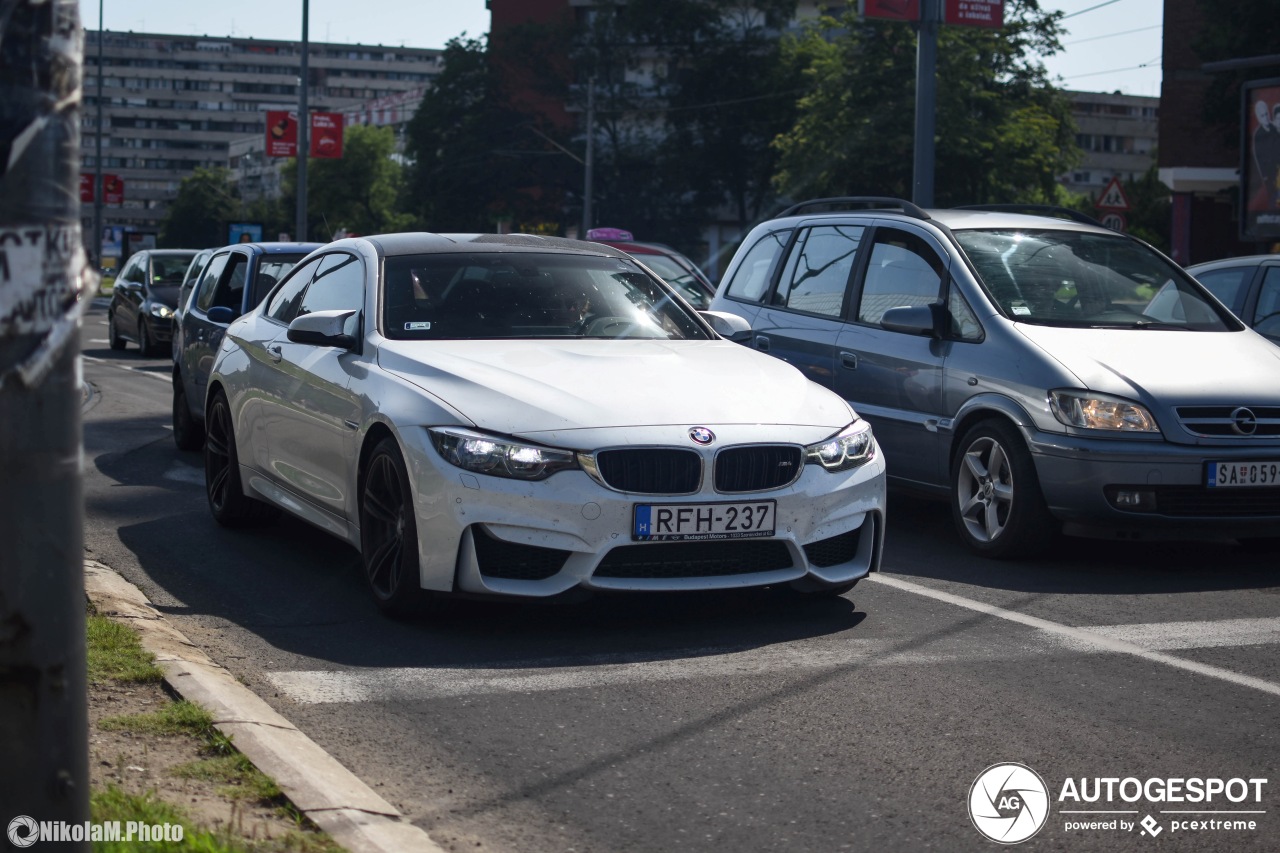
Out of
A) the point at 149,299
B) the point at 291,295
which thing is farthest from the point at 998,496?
the point at 149,299

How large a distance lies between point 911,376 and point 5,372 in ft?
21.9

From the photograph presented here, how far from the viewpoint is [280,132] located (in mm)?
49562

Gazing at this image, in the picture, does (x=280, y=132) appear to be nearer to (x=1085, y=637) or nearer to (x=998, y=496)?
(x=998, y=496)

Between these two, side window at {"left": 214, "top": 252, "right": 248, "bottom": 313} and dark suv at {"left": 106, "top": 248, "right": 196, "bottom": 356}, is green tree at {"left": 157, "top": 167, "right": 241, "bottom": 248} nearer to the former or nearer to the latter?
dark suv at {"left": 106, "top": 248, "right": 196, "bottom": 356}


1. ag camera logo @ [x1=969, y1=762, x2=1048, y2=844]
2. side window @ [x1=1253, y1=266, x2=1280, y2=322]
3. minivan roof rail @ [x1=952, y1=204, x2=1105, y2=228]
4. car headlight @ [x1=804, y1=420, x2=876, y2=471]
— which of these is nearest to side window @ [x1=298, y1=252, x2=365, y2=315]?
car headlight @ [x1=804, y1=420, x2=876, y2=471]

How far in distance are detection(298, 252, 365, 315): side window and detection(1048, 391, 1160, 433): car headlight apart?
3215mm

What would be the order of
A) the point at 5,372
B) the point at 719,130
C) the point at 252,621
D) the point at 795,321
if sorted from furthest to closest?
the point at 719,130 → the point at 795,321 → the point at 252,621 → the point at 5,372

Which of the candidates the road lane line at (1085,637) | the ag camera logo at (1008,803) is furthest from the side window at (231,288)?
the ag camera logo at (1008,803)

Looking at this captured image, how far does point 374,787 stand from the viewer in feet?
14.3

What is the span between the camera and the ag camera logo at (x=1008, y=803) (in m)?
4.10

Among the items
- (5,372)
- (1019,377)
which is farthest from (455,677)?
(1019,377)

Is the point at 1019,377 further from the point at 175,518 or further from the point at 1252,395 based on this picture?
the point at 175,518

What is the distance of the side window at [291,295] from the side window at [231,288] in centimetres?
481

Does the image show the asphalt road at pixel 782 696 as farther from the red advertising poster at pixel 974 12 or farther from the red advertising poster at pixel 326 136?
the red advertising poster at pixel 326 136
